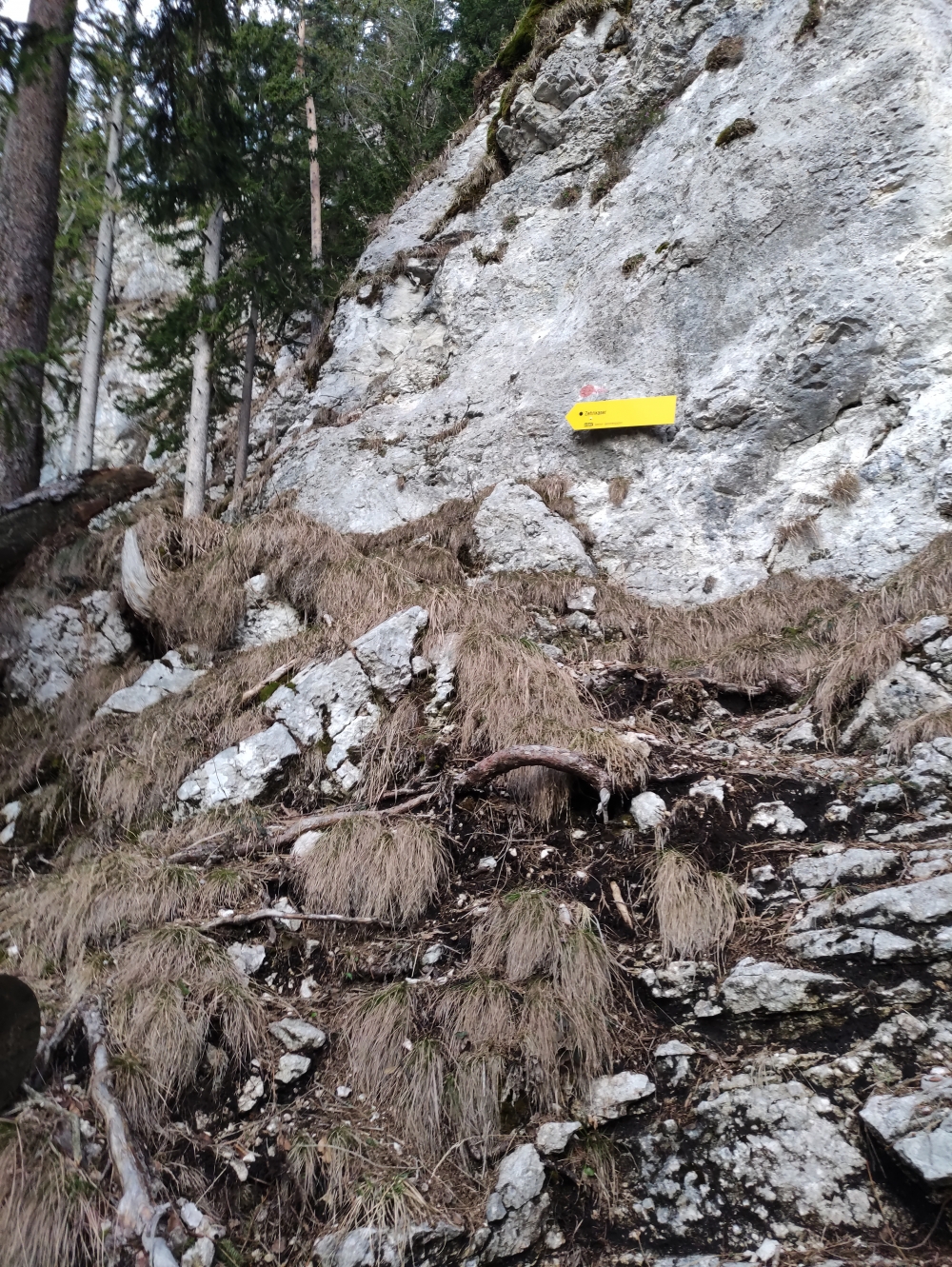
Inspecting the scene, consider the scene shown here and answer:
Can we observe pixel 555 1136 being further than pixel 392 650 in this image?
No

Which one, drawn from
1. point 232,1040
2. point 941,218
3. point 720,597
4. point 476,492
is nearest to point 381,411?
point 476,492

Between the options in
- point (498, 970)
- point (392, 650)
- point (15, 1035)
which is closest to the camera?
point (15, 1035)

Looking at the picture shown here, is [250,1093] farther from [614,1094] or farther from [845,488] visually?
[845,488]

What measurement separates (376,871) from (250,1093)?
1.27 metres

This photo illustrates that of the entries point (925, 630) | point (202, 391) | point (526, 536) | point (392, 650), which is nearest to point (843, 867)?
point (925, 630)

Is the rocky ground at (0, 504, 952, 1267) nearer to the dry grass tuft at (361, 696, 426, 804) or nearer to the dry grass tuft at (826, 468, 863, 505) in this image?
the dry grass tuft at (361, 696, 426, 804)

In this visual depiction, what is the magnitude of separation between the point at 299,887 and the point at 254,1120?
132cm

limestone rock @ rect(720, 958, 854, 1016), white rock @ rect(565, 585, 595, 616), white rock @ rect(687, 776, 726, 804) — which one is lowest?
limestone rock @ rect(720, 958, 854, 1016)

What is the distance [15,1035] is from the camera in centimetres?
315

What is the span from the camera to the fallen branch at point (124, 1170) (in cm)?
266

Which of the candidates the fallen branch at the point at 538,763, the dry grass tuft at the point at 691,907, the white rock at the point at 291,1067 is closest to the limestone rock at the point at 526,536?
the fallen branch at the point at 538,763

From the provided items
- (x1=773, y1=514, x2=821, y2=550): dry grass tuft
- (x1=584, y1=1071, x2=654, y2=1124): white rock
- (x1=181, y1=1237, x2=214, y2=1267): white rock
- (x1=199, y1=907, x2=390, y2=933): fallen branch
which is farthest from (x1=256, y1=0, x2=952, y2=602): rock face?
(x1=181, y1=1237, x2=214, y2=1267): white rock

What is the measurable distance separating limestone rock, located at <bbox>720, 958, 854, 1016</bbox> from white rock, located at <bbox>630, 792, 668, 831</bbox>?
1.09 meters

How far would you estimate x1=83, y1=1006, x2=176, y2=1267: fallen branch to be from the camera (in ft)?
8.73
